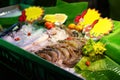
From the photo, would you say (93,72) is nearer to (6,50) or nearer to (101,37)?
(101,37)

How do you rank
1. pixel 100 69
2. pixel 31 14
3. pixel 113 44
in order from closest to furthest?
pixel 100 69 < pixel 113 44 < pixel 31 14

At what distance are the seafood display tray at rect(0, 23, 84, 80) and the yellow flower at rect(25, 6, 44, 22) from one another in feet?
1.51

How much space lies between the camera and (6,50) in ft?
4.46

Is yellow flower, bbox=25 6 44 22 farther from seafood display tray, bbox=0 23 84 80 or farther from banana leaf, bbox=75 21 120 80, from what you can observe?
banana leaf, bbox=75 21 120 80

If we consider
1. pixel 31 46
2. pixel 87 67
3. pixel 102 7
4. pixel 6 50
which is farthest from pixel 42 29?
pixel 102 7

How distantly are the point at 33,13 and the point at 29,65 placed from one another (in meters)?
0.68

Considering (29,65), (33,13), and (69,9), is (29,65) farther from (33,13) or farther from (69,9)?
(69,9)

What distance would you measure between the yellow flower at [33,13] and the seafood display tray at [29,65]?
46 centimetres

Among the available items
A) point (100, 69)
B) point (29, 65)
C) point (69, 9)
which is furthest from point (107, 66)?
point (69, 9)

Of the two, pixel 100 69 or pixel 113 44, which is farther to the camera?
pixel 113 44

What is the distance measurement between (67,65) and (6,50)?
1.22 ft

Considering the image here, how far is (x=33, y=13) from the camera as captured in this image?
1869 mm

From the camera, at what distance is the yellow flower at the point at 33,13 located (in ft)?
5.97

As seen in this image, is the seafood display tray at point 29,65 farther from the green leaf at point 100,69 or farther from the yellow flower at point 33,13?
the yellow flower at point 33,13
